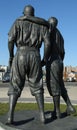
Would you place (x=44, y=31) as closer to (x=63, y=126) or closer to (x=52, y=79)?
(x=52, y=79)

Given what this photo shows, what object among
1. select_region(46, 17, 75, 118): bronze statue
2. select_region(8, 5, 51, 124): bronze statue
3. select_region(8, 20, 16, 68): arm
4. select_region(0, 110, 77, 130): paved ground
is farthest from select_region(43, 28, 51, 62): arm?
select_region(0, 110, 77, 130): paved ground

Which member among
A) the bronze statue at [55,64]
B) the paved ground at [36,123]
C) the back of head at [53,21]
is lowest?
the paved ground at [36,123]

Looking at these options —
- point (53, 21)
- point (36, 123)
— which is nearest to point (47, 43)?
point (53, 21)

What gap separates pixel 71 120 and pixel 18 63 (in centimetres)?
160

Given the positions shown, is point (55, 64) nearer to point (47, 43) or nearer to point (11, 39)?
point (47, 43)

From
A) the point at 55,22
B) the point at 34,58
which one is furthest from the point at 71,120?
the point at 55,22

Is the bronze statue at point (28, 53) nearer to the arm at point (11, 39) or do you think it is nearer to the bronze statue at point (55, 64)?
the arm at point (11, 39)

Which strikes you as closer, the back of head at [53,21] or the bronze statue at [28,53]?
the bronze statue at [28,53]

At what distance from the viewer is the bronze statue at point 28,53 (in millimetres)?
7152

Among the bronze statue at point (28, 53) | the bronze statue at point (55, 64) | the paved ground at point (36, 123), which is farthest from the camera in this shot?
the bronze statue at point (55, 64)

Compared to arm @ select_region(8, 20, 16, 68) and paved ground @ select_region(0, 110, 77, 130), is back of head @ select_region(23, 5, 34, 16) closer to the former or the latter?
arm @ select_region(8, 20, 16, 68)

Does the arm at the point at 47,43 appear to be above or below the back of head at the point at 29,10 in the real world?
below

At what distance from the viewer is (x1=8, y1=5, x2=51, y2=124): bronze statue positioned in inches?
282

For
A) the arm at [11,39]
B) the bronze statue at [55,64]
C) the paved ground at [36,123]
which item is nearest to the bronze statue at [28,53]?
the arm at [11,39]
